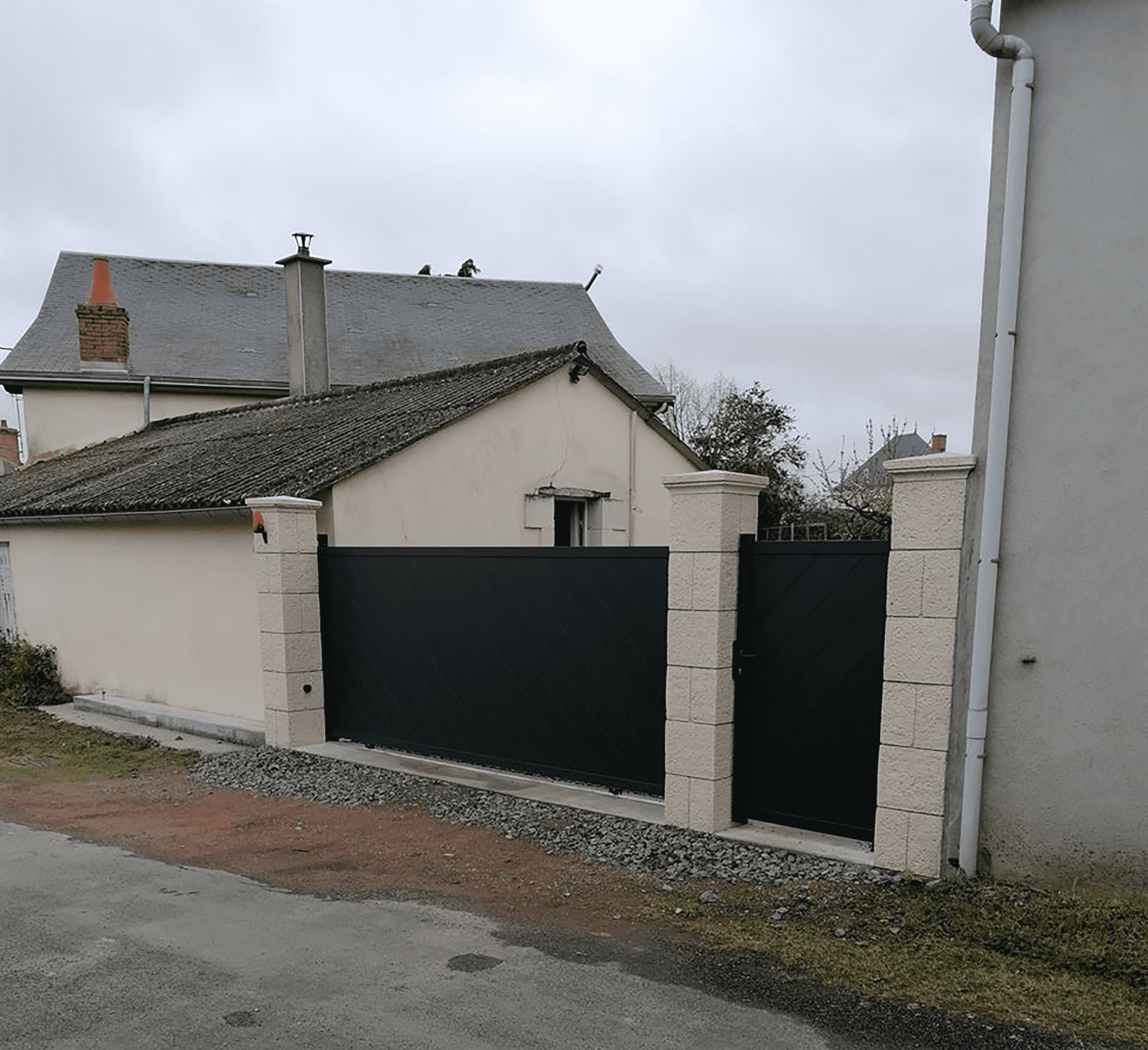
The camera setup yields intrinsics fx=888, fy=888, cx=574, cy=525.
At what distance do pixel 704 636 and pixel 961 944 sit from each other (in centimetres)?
235

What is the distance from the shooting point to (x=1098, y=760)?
185 inches

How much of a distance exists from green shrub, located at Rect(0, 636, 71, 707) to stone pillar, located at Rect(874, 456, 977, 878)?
1161 cm

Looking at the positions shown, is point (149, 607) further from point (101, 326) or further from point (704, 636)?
point (101, 326)

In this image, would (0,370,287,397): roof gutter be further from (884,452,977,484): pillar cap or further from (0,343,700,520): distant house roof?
(884,452,977,484): pillar cap

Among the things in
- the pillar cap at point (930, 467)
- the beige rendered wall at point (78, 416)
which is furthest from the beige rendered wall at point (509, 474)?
the beige rendered wall at point (78, 416)

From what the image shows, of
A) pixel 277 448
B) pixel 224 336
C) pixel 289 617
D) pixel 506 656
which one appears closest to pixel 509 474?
pixel 277 448

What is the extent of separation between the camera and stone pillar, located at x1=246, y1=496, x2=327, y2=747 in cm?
876

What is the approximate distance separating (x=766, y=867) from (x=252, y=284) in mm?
25024

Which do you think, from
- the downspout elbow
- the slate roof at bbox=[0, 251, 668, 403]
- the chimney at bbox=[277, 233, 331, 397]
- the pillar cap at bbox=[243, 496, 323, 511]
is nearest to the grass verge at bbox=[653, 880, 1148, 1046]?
the downspout elbow

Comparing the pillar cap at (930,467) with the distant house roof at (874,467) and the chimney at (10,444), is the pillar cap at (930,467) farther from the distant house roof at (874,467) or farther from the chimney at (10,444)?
the chimney at (10,444)

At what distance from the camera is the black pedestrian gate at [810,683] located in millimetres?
5629

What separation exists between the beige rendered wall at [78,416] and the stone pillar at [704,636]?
1754 centimetres

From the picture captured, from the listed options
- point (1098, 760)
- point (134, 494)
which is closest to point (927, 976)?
point (1098, 760)

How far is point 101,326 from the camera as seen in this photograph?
21281 mm
